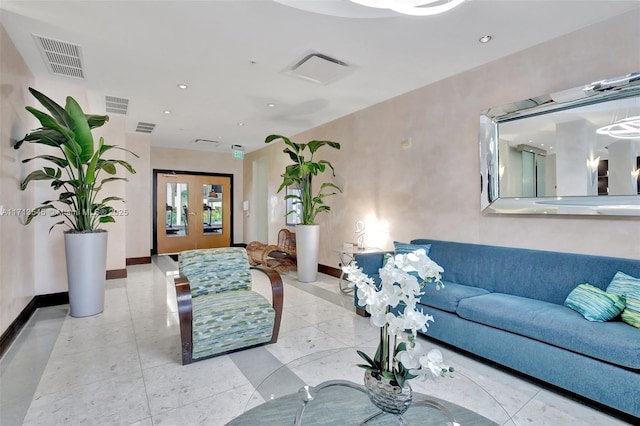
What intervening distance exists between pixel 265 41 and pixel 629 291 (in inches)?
141

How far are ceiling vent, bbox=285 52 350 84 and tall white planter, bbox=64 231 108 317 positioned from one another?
3025mm

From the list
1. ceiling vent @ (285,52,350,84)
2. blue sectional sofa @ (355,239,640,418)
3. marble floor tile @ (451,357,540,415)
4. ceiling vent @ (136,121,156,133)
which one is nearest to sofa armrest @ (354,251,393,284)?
blue sectional sofa @ (355,239,640,418)

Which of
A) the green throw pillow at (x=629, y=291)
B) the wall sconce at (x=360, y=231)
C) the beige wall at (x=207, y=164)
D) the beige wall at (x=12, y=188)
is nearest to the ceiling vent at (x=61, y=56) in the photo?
the beige wall at (x=12, y=188)

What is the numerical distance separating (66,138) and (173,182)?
17.2ft

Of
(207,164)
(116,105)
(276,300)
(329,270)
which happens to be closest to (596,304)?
(276,300)

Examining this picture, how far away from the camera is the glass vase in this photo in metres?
1.12

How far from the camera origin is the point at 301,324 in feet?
11.2

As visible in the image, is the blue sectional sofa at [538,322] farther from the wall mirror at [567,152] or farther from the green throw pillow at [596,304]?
the wall mirror at [567,152]

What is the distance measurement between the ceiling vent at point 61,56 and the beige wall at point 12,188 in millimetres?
235

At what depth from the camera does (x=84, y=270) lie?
3551 millimetres

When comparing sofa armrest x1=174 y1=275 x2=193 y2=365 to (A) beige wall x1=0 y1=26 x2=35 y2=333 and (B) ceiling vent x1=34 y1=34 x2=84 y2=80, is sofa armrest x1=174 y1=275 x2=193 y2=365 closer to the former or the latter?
(A) beige wall x1=0 y1=26 x2=35 y2=333

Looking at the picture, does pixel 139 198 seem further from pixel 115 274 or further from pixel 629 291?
pixel 629 291

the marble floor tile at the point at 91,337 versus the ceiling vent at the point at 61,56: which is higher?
the ceiling vent at the point at 61,56

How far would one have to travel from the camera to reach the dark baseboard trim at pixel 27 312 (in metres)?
2.77
